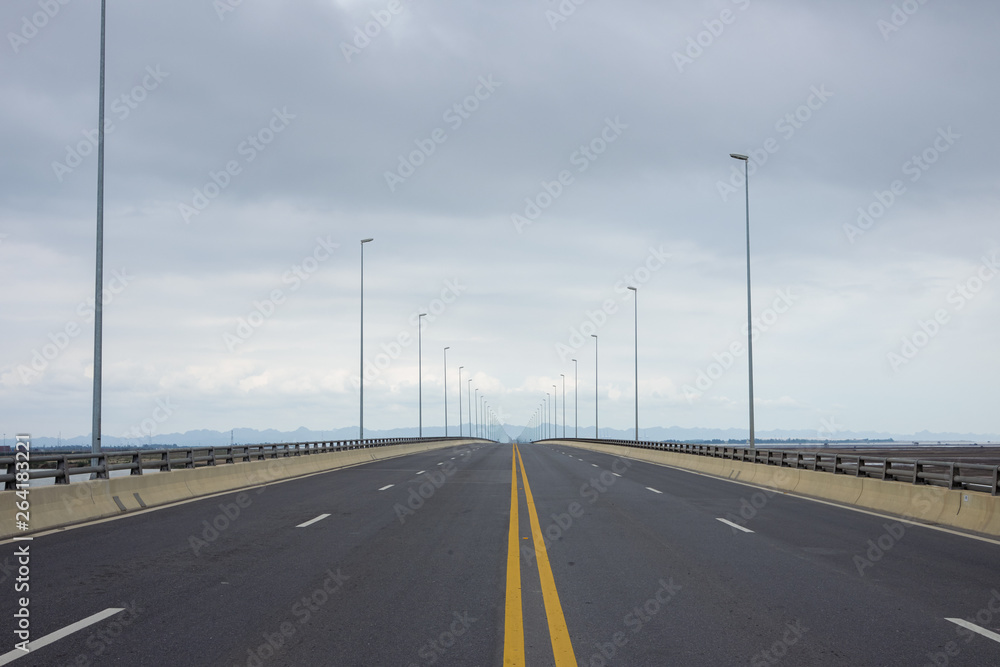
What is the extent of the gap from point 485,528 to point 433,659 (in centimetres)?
822

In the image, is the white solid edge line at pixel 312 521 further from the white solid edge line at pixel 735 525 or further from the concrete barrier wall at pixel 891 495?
the concrete barrier wall at pixel 891 495

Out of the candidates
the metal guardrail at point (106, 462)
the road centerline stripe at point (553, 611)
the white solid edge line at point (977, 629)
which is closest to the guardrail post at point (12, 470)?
the metal guardrail at point (106, 462)

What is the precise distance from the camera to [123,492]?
56.4ft

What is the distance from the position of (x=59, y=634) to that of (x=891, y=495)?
1674 cm

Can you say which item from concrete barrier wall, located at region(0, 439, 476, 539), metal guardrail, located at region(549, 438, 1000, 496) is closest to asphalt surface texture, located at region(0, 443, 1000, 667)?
concrete barrier wall, located at region(0, 439, 476, 539)

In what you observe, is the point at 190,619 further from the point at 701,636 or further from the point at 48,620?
the point at 701,636

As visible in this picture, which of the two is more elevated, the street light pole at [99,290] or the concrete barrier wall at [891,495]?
the street light pole at [99,290]

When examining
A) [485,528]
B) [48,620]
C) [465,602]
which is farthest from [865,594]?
[48,620]

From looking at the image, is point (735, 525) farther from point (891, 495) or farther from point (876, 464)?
point (876, 464)

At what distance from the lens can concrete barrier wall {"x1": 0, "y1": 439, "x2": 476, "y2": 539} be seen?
13.9 metres

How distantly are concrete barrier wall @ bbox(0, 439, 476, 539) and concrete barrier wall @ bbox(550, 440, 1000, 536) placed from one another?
1617cm

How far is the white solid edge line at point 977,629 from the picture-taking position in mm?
7238

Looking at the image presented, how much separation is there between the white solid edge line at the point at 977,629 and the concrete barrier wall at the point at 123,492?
13188mm

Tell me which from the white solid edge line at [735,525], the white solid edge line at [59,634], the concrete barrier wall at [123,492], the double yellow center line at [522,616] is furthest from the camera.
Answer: the white solid edge line at [735,525]
